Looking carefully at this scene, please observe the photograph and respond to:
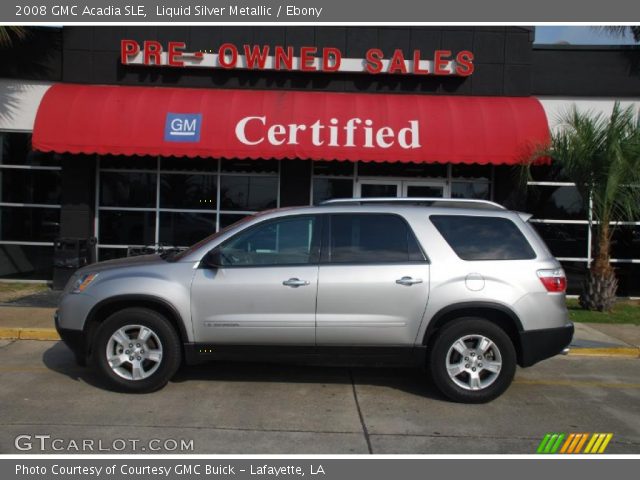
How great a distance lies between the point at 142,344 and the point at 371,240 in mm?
2433

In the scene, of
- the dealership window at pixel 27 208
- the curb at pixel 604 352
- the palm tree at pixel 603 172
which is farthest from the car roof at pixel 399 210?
the dealership window at pixel 27 208

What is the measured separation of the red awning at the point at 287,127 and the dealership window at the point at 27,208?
1.71 meters

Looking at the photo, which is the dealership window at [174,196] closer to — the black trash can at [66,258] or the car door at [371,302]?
the black trash can at [66,258]

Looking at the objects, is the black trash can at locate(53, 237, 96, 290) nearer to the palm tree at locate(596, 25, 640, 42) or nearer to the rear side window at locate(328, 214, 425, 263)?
the rear side window at locate(328, 214, 425, 263)

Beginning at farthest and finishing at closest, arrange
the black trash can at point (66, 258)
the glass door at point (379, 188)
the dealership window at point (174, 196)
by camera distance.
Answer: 1. the dealership window at point (174, 196)
2. the glass door at point (379, 188)
3. the black trash can at point (66, 258)

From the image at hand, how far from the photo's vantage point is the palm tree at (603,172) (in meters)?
9.97

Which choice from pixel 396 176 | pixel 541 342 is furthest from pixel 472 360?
pixel 396 176

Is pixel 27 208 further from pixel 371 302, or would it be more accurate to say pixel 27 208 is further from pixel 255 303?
pixel 371 302

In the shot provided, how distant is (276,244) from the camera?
5922 millimetres

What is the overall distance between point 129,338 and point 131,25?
852cm

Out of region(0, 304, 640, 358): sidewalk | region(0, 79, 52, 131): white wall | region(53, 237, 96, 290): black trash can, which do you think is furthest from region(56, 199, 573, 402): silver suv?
region(0, 79, 52, 131): white wall

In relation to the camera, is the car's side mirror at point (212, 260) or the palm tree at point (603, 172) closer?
the car's side mirror at point (212, 260)

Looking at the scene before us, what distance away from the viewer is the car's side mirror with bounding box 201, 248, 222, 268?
571 cm

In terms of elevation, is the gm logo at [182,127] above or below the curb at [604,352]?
above
